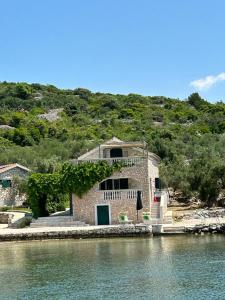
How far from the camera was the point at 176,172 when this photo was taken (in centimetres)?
5369

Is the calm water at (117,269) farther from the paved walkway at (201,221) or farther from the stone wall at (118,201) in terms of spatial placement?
the stone wall at (118,201)

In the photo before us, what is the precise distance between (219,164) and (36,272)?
929 inches

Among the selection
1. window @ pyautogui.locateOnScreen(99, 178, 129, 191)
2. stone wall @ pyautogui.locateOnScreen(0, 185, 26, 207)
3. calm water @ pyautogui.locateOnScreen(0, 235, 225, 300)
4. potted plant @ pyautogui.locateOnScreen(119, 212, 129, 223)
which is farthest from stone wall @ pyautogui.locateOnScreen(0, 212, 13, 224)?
stone wall @ pyautogui.locateOnScreen(0, 185, 26, 207)

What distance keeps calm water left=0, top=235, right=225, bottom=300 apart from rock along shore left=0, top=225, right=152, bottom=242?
1339mm

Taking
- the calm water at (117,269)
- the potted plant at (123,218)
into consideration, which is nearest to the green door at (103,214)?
the potted plant at (123,218)

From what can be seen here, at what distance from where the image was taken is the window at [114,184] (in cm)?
4159

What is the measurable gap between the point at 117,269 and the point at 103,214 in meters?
15.3

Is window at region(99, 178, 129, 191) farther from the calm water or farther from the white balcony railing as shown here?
the calm water

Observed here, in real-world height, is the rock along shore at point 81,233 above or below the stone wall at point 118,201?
below

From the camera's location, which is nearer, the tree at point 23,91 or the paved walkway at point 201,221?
the paved walkway at point 201,221

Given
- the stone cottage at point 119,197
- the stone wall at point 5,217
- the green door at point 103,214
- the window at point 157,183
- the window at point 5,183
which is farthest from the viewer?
the window at point 5,183

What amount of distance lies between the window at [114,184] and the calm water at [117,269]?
6.35m

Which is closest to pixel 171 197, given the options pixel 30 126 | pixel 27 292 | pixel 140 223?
pixel 140 223

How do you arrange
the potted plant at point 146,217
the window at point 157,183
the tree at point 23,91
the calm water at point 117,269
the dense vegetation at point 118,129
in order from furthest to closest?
the tree at point 23,91 < the dense vegetation at point 118,129 < the window at point 157,183 < the potted plant at point 146,217 < the calm water at point 117,269
